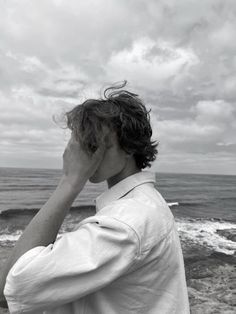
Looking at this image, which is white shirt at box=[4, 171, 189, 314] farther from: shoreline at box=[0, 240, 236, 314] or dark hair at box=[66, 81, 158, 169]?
shoreline at box=[0, 240, 236, 314]

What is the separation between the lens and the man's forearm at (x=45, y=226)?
139cm

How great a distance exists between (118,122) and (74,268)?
762 mm

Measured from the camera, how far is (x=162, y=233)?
53.6 inches

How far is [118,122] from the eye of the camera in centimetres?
166

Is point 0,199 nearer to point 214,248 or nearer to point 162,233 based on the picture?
point 214,248

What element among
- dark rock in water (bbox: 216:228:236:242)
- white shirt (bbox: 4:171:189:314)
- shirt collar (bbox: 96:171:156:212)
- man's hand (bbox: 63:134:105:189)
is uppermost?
man's hand (bbox: 63:134:105:189)

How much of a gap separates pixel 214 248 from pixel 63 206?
13.6 meters

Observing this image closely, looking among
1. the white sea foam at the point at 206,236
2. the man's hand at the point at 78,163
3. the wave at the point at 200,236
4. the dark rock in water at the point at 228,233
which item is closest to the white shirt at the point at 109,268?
the man's hand at the point at 78,163

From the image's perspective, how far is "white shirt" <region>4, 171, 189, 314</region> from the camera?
1.21 m

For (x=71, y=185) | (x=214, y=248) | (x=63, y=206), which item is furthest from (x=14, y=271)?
(x=214, y=248)

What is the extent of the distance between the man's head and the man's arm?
0.19 ft

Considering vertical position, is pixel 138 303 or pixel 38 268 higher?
pixel 38 268

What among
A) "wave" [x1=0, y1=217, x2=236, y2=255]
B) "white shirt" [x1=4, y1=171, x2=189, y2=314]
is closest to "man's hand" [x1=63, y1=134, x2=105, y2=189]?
"white shirt" [x1=4, y1=171, x2=189, y2=314]

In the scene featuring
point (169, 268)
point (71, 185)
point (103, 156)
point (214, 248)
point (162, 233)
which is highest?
point (103, 156)
